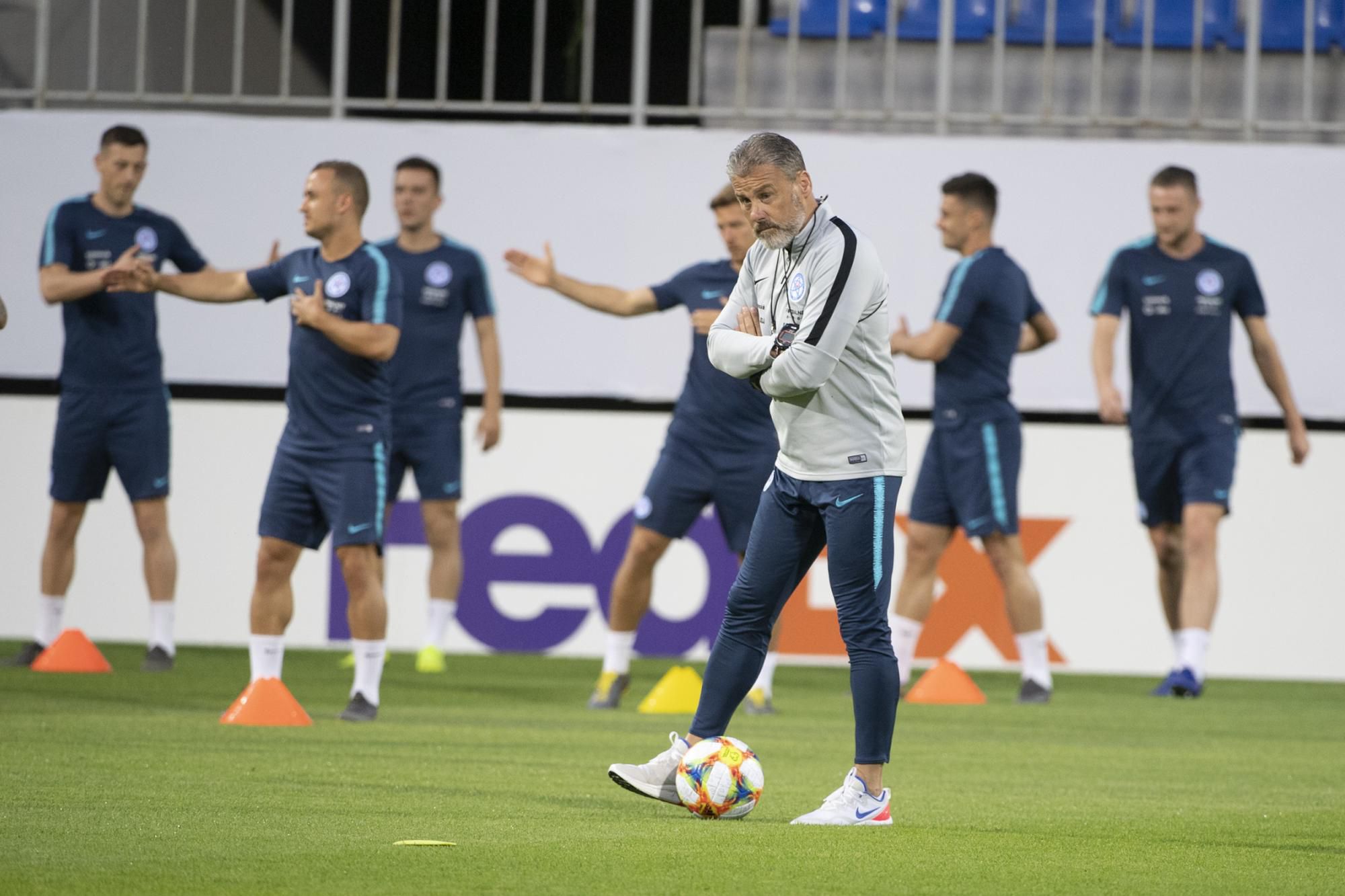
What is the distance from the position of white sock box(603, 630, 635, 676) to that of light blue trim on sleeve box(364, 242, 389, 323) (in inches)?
78.7

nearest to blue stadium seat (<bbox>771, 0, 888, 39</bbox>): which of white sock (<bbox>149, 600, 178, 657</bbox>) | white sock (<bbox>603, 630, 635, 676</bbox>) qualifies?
white sock (<bbox>603, 630, 635, 676</bbox>)

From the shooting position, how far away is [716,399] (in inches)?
315

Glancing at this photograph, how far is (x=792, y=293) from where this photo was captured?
493 centimetres

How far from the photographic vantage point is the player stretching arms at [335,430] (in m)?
7.09

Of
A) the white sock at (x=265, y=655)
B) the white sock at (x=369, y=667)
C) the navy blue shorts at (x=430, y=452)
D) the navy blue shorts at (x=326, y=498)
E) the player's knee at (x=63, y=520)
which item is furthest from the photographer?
the navy blue shorts at (x=430, y=452)

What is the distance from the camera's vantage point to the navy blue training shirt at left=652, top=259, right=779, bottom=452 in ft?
26.2

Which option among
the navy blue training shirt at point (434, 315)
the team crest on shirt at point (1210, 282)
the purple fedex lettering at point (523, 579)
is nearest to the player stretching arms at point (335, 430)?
the navy blue training shirt at point (434, 315)

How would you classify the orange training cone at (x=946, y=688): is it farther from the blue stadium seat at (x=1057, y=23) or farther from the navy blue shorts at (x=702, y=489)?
the blue stadium seat at (x=1057, y=23)

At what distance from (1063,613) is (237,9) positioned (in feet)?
21.1

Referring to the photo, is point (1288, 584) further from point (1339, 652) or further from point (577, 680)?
point (577, 680)

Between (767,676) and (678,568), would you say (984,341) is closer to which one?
(767,676)

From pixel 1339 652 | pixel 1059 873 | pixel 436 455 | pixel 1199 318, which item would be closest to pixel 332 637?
pixel 436 455

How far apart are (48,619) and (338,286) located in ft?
10.7

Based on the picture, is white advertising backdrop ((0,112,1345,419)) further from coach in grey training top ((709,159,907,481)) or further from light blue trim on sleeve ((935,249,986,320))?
coach in grey training top ((709,159,907,481))
